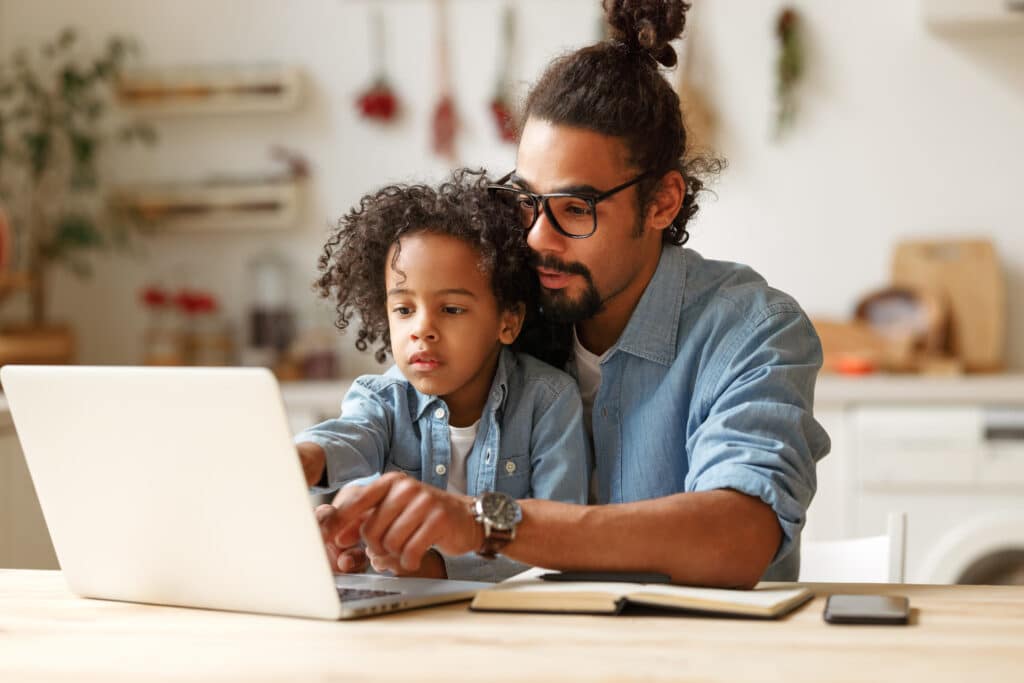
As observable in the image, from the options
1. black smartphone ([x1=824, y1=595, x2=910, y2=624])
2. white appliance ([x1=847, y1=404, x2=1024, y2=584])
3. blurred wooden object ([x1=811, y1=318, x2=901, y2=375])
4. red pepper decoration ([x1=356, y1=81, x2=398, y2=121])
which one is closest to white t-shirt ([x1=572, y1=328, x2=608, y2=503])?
black smartphone ([x1=824, y1=595, x2=910, y2=624])

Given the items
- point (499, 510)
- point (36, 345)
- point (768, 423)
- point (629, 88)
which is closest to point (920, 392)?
point (629, 88)

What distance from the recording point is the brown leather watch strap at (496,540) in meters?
1.21

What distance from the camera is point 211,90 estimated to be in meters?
3.98

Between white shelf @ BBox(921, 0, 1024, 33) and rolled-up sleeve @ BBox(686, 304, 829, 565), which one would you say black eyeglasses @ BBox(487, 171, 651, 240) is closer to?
rolled-up sleeve @ BBox(686, 304, 829, 565)

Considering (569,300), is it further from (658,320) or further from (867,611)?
(867,611)

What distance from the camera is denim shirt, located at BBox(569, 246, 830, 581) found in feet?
4.37

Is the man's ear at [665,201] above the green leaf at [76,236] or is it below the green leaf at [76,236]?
above

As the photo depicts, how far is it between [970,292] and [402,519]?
9.44ft

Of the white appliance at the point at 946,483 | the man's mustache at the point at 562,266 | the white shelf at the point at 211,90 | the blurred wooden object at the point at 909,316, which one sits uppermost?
the white shelf at the point at 211,90

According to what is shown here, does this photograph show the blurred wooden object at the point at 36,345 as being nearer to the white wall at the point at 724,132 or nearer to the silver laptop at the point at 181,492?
the white wall at the point at 724,132

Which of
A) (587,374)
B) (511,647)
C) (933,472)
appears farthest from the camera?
(933,472)

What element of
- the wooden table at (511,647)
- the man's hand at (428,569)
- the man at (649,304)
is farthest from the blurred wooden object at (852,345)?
the wooden table at (511,647)

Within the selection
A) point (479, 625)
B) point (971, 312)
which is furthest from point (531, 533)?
point (971, 312)

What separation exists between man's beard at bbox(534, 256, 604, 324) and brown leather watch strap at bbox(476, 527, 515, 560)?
17.6 inches
